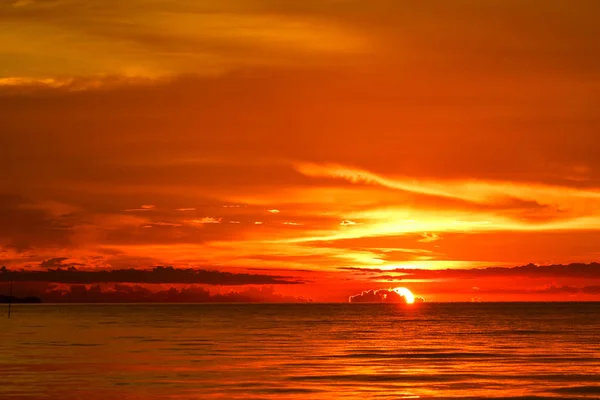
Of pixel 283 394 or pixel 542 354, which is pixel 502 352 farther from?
pixel 283 394

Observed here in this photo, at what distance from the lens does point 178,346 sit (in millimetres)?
84812

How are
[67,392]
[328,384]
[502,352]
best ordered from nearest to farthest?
[67,392] → [328,384] → [502,352]

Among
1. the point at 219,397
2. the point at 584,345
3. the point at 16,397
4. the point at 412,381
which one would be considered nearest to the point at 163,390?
the point at 219,397

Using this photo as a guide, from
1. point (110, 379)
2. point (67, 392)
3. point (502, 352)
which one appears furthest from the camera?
point (502, 352)

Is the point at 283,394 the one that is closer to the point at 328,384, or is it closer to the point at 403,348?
the point at 328,384

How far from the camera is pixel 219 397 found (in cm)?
4434

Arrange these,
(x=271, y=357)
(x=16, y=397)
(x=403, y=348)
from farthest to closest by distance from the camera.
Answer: (x=403, y=348) → (x=271, y=357) → (x=16, y=397)

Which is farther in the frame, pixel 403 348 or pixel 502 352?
pixel 403 348

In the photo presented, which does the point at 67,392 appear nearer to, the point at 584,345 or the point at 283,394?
the point at 283,394

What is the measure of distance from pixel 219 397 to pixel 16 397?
10.2 m

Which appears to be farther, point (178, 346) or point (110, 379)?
point (178, 346)

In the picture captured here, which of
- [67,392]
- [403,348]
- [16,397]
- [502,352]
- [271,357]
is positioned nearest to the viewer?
[16,397]

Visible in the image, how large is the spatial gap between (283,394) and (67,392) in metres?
11.7

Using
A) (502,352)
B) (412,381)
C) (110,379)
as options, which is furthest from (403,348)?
(110,379)
